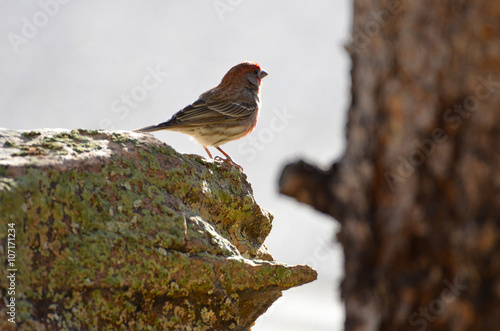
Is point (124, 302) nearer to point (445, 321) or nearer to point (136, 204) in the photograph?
point (136, 204)

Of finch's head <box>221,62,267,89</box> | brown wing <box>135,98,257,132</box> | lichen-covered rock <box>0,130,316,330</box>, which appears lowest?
lichen-covered rock <box>0,130,316,330</box>

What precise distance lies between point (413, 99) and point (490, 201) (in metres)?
0.35

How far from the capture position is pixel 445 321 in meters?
1.40

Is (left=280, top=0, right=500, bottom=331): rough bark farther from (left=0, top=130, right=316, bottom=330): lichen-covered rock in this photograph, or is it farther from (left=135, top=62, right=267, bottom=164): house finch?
(left=135, top=62, right=267, bottom=164): house finch

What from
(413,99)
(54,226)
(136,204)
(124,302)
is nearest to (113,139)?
(136,204)

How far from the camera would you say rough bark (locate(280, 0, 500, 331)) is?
4.51ft

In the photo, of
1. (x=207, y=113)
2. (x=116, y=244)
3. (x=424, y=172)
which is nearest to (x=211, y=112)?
(x=207, y=113)

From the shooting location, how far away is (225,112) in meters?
6.65

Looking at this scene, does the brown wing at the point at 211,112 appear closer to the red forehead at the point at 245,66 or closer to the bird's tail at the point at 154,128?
the bird's tail at the point at 154,128

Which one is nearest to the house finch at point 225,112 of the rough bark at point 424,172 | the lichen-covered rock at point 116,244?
the lichen-covered rock at point 116,244

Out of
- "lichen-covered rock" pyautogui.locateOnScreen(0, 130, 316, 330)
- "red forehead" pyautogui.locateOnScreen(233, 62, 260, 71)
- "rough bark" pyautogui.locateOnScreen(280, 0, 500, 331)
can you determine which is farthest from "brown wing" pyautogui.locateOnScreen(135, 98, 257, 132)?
"rough bark" pyautogui.locateOnScreen(280, 0, 500, 331)

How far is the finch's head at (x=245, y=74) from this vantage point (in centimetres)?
725

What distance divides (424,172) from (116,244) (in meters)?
1.66

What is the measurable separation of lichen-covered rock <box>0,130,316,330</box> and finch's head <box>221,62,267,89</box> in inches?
164
